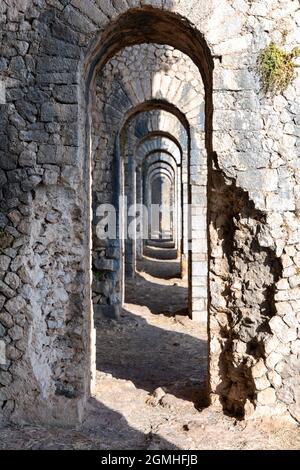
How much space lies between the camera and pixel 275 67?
13.6ft

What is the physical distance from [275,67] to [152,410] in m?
3.24

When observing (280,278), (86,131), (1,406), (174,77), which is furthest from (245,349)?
(174,77)

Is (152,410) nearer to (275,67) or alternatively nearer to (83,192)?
(83,192)

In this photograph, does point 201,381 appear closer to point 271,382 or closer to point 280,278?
point 271,382

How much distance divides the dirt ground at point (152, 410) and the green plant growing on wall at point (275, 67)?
283cm

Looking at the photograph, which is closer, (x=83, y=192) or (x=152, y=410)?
(x=83, y=192)

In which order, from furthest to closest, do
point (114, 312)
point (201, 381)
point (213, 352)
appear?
point (114, 312) < point (201, 381) < point (213, 352)

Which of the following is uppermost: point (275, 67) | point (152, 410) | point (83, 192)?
point (275, 67)

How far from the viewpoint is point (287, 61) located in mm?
4191

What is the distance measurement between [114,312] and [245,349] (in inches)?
167

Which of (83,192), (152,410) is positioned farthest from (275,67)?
(152,410)

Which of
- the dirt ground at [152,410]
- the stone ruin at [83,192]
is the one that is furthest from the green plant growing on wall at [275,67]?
the dirt ground at [152,410]

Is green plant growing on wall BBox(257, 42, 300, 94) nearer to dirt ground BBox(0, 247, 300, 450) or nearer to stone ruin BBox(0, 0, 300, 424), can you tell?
stone ruin BBox(0, 0, 300, 424)
